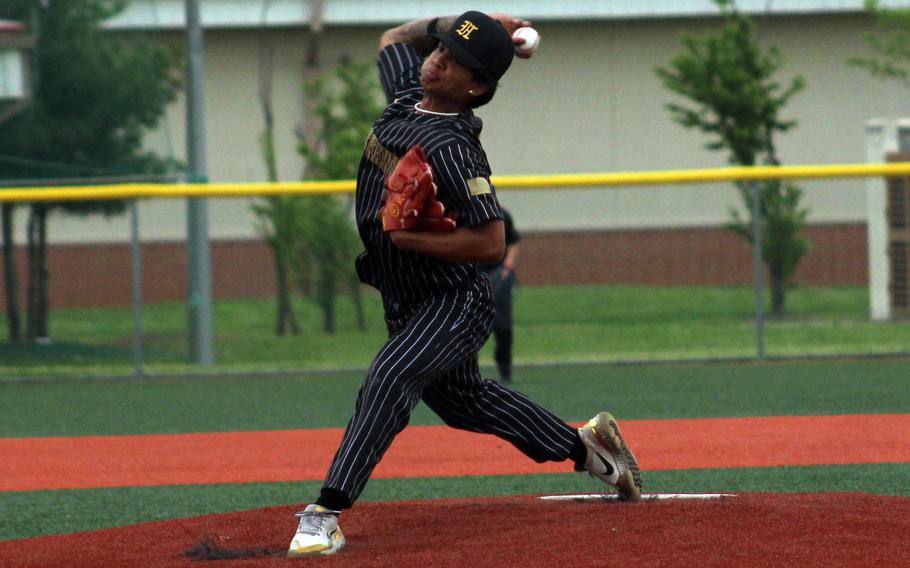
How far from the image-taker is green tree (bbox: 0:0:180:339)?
15.7 meters

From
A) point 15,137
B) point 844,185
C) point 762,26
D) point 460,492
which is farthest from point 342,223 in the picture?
point 762,26

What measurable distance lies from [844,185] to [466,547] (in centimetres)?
1050

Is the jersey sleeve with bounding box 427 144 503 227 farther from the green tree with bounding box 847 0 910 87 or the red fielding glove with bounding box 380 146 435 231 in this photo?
the green tree with bounding box 847 0 910 87

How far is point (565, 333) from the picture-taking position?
47.6ft

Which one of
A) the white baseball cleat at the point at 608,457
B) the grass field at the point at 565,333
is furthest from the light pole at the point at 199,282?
the white baseball cleat at the point at 608,457

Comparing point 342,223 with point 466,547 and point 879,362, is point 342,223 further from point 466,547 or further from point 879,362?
point 466,547

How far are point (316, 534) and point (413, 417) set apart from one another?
18.5 ft

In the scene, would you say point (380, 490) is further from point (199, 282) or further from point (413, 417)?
point (199, 282)

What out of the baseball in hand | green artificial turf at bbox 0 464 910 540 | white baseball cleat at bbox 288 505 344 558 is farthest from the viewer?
green artificial turf at bbox 0 464 910 540

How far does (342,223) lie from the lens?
15.0 metres

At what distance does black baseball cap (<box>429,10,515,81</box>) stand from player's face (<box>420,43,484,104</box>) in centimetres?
4

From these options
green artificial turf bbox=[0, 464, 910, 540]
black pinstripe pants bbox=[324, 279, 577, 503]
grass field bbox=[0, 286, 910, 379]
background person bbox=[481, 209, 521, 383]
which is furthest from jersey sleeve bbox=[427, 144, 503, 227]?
grass field bbox=[0, 286, 910, 379]

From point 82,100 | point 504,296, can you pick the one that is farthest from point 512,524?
point 82,100

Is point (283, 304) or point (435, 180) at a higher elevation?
point (435, 180)
